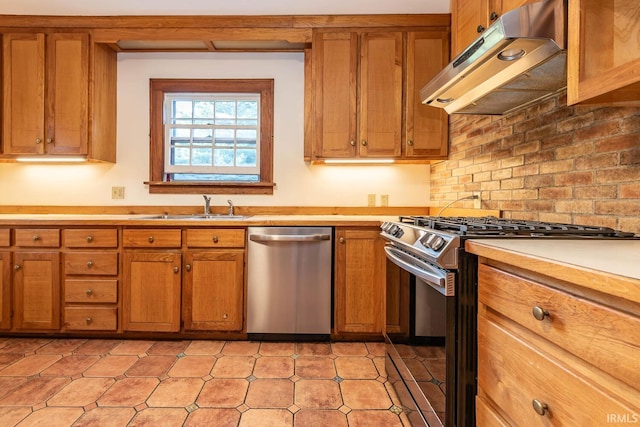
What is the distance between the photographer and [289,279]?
241cm

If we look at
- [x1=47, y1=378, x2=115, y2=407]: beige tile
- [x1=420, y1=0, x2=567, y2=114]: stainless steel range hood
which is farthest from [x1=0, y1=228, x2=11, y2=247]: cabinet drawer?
[x1=420, y1=0, x2=567, y2=114]: stainless steel range hood

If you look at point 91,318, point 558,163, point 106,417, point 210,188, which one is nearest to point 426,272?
point 558,163

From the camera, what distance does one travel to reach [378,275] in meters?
2.41

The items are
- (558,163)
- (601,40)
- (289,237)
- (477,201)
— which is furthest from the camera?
(289,237)

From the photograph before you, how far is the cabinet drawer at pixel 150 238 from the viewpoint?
2422 millimetres

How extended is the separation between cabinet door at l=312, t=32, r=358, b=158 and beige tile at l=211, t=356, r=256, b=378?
5.44ft

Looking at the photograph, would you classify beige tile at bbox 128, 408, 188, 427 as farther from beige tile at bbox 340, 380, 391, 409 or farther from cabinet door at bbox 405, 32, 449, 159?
cabinet door at bbox 405, 32, 449, 159

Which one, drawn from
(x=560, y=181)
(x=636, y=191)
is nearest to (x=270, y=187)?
(x=560, y=181)

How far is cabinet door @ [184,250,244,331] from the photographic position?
95.2 inches

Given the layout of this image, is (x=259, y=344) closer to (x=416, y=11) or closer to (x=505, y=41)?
(x=505, y=41)

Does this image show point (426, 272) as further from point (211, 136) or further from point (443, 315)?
point (211, 136)

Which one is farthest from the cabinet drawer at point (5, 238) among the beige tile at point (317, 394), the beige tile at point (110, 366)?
the beige tile at point (317, 394)

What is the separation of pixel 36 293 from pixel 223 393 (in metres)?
1.65

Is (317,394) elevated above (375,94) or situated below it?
below
